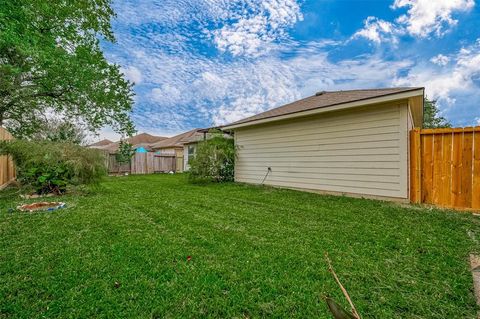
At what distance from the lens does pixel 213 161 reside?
977 cm

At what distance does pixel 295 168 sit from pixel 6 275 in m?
6.83

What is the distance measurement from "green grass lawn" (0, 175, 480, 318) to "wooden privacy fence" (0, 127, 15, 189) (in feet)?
15.2

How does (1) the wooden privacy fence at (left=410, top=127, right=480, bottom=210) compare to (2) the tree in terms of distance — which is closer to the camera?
(1) the wooden privacy fence at (left=410, top=127, right=480, bottom=210)

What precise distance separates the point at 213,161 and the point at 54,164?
517 centimetres

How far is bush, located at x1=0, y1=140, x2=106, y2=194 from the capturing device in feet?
20.7

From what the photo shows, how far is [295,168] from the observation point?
Result: 7.70 m

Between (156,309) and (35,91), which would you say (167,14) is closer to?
(35,91)

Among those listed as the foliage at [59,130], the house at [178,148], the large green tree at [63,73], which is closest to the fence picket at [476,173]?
the large green tree at [63,73]

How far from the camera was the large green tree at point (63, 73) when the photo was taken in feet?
25.5

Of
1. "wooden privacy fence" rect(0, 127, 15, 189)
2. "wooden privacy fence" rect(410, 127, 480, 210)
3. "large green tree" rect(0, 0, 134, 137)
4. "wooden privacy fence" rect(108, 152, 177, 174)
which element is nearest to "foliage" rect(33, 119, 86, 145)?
"large green tree" rect(0, 0, 134, 137)

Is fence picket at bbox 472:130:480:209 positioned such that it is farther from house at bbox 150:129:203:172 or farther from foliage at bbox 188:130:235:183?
house at bbox 150:129:203:172

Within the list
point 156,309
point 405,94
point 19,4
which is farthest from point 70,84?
point 405,94

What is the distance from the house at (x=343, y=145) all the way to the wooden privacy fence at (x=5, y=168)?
767 centimetres

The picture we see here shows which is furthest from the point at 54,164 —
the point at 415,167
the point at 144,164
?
the point at 144,164
